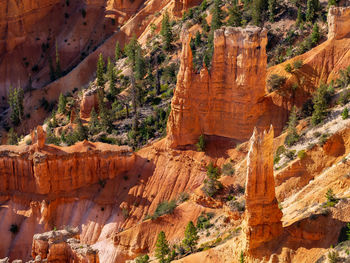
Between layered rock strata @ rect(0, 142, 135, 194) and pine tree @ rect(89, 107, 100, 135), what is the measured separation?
33.8 ft

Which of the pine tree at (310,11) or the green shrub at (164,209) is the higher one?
the pine tree at (310,11)

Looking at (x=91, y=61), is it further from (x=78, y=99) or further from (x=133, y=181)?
(x=133, y=181)

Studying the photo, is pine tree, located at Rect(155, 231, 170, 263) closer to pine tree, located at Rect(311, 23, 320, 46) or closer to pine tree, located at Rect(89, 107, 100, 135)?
pine tree, located at Rect(89, 107, 100, 135)

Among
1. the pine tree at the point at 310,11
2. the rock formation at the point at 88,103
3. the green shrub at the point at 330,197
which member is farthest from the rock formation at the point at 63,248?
the pine tree at the point at 310,11

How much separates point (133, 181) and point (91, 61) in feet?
131

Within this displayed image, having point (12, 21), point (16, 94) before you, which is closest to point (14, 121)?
point (16, 94)

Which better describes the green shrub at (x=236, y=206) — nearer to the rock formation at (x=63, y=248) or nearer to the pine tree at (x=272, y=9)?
the rock formation at (x=63, y=248)

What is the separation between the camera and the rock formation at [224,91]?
66.8 metres

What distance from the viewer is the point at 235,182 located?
64.8 metres

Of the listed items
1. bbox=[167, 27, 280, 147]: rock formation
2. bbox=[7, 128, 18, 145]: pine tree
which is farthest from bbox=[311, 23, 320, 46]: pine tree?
bbox=[7, 128, 18, 145]: pine tree

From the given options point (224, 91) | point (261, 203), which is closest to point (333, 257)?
point (261, 203)

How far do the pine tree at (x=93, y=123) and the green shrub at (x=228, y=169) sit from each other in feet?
73.1

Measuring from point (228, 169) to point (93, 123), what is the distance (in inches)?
973

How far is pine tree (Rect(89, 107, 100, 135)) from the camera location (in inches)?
3322
